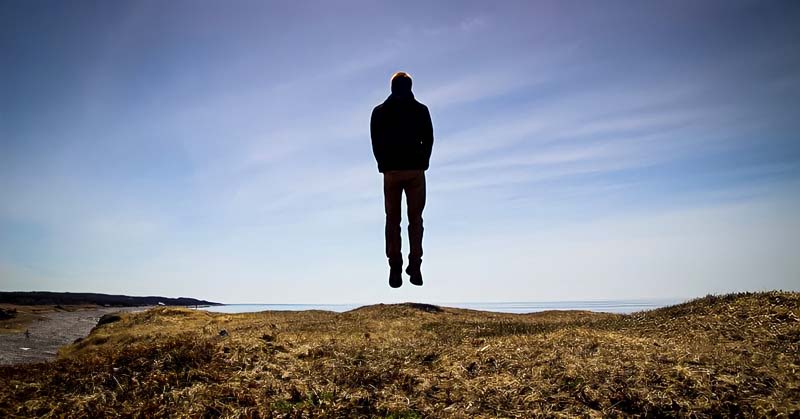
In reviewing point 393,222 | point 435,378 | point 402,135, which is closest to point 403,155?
point 402,135

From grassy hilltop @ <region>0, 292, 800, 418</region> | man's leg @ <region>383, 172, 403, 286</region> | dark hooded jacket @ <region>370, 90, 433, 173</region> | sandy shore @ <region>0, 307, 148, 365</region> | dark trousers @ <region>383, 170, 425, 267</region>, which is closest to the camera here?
dark hooded jacket @ <region>370, 90, 433, 173</region>

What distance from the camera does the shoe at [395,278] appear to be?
621cm

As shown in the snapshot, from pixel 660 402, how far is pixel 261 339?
9.29 metres

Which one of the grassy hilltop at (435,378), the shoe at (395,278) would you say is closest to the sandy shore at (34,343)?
the grassy hilltop at (435,378)

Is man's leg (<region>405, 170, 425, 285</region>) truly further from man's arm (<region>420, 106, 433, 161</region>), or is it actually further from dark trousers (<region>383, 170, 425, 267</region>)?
man's arm (<region>420, 106, 433, 161</region>)

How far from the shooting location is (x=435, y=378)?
29.7 feet

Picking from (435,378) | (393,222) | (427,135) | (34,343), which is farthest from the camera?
(34,343)

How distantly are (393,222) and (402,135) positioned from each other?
1241 millimetres

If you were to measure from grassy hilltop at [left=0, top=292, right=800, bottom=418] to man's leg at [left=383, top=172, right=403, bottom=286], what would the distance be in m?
2.94

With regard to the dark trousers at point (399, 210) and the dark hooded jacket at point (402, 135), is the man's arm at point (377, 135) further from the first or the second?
the dark trousers at point (399, 210)

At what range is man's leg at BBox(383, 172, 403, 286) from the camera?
20.1 ft

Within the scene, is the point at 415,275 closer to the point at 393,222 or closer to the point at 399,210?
the point at 393,222

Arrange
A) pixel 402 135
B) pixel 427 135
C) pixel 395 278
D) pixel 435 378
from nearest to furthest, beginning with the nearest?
1. pixel 402 135
2. pixel 427 135
3. pixel 395 278
4. pixel 435 378

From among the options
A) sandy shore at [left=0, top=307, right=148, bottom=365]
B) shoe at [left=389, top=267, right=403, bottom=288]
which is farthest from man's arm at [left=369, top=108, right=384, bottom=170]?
sandy shore at [left=0, top=307, right=148, bottom=365]
